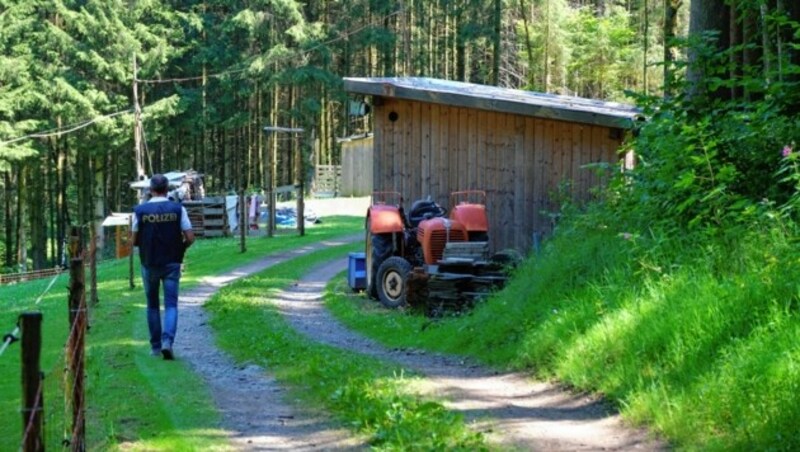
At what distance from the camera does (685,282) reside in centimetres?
803

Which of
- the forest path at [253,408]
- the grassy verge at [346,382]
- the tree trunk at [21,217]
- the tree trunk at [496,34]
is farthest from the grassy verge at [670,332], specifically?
the tree trunk at [21,217]

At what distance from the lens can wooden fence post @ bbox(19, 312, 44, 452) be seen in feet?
14.4

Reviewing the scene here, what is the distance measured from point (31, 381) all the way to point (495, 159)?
12729 mm

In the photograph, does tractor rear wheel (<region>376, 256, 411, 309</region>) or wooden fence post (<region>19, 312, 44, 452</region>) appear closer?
wooden fence post (<region>19, 312, 44, 452</region>)

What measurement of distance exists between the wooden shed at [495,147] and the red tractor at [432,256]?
1.51ft

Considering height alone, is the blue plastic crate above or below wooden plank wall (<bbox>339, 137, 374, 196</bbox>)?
below

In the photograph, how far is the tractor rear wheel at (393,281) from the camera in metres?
15.4

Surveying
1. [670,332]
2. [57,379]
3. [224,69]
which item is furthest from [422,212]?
[224,69]

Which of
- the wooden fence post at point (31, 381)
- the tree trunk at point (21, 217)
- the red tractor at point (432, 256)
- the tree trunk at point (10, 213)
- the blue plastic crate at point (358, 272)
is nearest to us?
the wooden fence post at point (31, 381)


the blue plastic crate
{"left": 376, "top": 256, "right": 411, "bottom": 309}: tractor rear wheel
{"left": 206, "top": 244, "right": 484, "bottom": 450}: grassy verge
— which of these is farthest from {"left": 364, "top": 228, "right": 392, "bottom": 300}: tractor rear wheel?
{"left": 206, "top": 244, "right": 484, "bottom": 450}: grassy verge

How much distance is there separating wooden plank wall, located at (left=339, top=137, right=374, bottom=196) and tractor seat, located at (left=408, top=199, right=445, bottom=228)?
29850 mm

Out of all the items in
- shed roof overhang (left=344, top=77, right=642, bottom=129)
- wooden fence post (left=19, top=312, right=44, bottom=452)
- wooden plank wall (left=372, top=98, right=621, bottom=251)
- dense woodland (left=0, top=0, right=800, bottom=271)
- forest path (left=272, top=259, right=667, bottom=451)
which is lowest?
forest path (left=272, top=259, right=667, bottom=451)

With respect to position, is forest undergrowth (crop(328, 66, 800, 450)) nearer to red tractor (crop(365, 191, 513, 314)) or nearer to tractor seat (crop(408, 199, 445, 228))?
red tractor (crop(365, 191, 513, 314))

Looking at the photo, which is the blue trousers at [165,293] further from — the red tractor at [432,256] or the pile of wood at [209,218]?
the pile of wood at [209,218]
